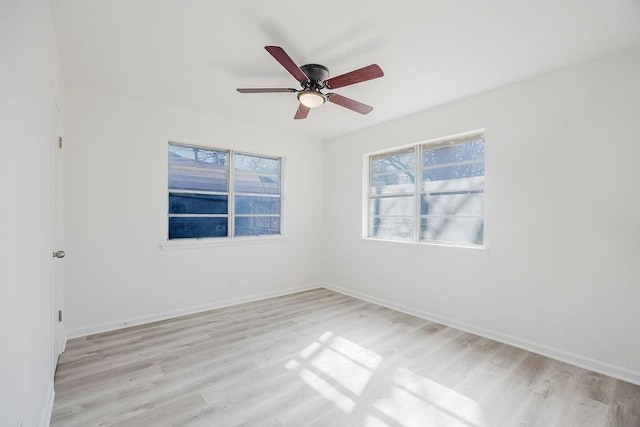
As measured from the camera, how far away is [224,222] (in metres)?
4.15

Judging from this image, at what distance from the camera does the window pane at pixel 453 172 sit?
3.32m

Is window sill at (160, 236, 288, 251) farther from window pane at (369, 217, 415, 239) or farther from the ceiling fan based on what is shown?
the ceiling fan

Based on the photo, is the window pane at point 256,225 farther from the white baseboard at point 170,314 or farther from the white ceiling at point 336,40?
the white ceiling at point 336,40

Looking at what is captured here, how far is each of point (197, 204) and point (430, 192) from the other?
120 inches

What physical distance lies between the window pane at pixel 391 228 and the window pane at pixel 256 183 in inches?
64.1

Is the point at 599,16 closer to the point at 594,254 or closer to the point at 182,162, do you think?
the point at 594,254

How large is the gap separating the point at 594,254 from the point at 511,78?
1742 mm

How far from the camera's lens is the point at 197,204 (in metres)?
3.91

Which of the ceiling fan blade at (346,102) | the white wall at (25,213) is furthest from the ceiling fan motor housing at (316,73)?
the white wall at (25,213)

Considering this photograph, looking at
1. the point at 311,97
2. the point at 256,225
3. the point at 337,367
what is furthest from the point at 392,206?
the point at 337,367

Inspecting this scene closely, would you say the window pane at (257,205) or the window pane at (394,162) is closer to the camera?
the window pane at (394,162)

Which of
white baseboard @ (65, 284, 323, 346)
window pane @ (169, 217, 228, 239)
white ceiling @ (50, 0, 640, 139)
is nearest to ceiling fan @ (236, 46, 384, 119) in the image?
white ceiling @ (50, 0, 640, 139)

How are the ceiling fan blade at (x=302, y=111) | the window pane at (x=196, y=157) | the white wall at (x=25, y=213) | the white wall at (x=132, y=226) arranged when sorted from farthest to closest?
the window pane at (x=196, y=157) → the white wall at (x=132, y=226) → the ceiling fan blade at (x=302, y=111) → the white wall at (x=25, y=213)

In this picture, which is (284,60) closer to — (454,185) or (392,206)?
(454,185)
